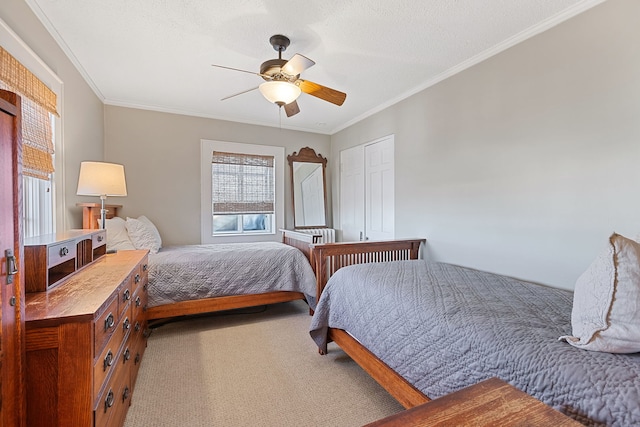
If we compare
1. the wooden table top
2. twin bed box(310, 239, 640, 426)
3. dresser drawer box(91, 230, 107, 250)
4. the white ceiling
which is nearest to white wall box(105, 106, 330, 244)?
the white ceiling

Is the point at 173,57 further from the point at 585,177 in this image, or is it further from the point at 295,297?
the point at 585,177

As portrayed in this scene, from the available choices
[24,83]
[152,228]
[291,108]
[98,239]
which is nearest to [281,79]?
[291,108]

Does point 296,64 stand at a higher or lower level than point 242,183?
higher

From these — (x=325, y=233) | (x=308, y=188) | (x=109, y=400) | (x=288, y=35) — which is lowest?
(x=109, y=400)

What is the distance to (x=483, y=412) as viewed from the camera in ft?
2.66

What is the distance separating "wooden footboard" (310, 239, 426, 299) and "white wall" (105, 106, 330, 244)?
210cm

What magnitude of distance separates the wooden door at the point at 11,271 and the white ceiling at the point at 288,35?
5.11 feet

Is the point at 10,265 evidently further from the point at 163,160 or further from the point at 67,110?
the point at 163,160

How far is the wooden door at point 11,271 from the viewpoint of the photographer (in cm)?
85

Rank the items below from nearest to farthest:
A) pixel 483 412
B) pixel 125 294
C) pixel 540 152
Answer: pixel 483 412 < pixel 125 294 < pixel 540 152

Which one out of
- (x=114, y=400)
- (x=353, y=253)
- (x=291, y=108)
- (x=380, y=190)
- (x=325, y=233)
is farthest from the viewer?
(x=325, y=233)

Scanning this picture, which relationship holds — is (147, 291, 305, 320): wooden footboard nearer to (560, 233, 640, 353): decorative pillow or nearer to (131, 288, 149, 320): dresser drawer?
(131, 288, 149, 320): dresser drawer

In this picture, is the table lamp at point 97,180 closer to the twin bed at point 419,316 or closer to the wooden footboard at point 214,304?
the twin bed at point 419,316

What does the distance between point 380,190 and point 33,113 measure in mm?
3448
